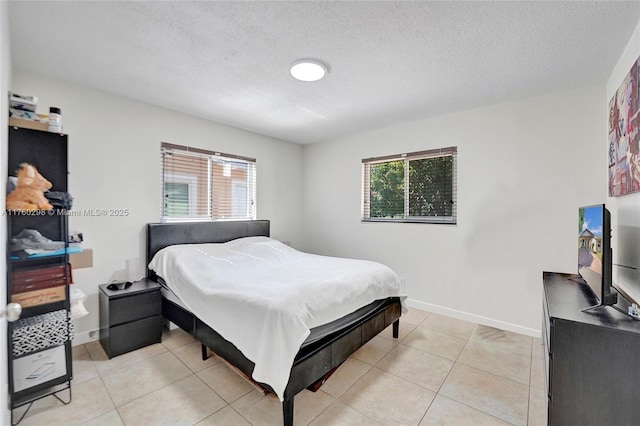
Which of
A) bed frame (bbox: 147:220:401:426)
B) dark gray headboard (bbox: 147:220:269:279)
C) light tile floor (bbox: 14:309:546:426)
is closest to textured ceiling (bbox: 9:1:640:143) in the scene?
dark gray headboard (bbox: 147:220:269:279)

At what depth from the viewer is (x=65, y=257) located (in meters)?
1.92

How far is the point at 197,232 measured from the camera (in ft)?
10.9

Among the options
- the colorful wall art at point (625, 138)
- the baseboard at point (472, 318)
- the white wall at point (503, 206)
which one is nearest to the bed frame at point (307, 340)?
the baseboard at point (472, 318)

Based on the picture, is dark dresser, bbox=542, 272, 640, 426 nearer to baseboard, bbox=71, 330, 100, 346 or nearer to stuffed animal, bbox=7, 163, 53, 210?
stuffed animal, bbox=7, 163, 53, 210

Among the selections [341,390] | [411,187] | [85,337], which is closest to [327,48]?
[411,187]

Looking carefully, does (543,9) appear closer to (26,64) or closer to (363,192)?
(363,192)

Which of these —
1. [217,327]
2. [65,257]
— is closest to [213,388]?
[217,327]

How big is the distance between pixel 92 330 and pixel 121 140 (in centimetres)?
185

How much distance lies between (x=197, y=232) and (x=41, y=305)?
1.51 m

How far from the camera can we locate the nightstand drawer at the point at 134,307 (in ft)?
7.91

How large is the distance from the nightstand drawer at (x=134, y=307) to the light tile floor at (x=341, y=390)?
31 cm

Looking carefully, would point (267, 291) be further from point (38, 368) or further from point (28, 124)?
point (28, 124)

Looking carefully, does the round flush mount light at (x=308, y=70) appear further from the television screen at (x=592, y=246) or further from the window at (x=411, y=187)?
the television screen at (x=592, y=246)

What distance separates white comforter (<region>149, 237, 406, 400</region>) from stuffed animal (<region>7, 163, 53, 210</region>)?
3.64ft
